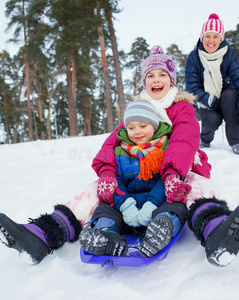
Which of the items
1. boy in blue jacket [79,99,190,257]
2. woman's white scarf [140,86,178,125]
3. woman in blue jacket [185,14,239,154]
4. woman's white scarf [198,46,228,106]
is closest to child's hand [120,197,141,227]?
boy in blue jacket [79,99,190,257]

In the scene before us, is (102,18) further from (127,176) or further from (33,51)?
(127,176)

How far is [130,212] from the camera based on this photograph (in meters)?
1.33

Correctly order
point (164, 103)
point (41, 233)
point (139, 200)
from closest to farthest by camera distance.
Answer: point (41, 233)
point (139, 200)
point (164, 103)

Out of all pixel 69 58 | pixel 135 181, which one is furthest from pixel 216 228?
pixel 69 58

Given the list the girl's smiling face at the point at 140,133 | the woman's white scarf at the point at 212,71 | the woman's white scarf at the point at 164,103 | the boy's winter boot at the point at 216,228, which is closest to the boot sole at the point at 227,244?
the boy's winter boot at the point at 216,228

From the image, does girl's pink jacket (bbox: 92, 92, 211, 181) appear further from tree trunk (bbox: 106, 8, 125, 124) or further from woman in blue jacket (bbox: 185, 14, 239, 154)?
tree trunk (bbox: 106, 8, 125, 124)

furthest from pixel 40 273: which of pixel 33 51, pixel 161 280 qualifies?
pixel 33 51

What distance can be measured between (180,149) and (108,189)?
18.6 inches

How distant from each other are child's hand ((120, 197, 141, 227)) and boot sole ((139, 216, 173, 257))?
0.24 meters

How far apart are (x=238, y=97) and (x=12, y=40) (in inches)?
579

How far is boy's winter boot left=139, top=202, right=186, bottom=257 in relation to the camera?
40.8 inches

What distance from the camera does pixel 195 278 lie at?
947 millimetres

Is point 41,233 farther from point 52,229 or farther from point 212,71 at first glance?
point 212,71

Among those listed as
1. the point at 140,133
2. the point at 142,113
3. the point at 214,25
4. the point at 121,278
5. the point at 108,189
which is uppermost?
the point at 214,25
